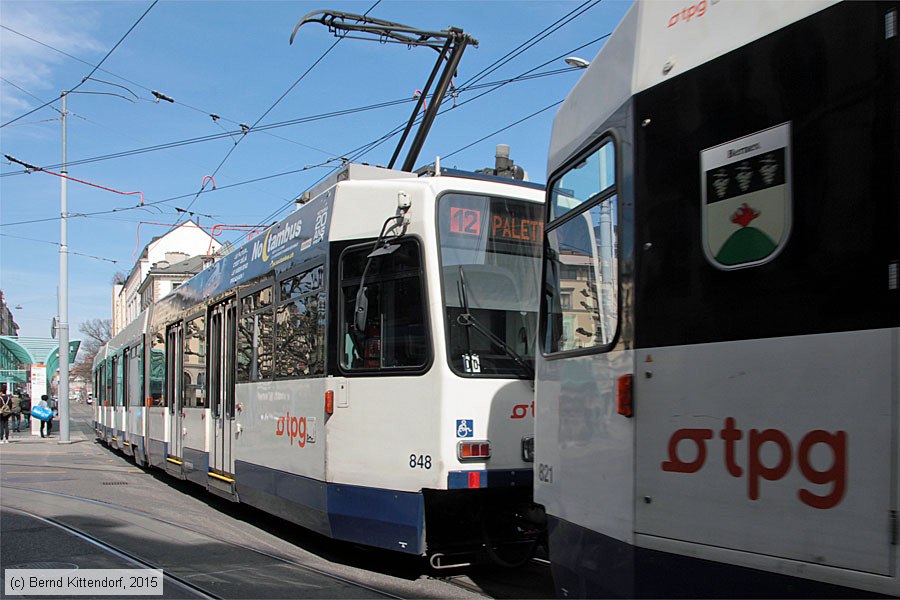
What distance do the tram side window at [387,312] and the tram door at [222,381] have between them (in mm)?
3042

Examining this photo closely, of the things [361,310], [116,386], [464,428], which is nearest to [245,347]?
[361,310]

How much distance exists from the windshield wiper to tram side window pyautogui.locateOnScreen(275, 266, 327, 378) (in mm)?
1221

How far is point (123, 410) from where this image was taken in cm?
1795

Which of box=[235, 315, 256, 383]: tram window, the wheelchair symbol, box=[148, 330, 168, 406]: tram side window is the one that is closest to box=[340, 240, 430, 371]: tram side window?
the wheelchair symbol

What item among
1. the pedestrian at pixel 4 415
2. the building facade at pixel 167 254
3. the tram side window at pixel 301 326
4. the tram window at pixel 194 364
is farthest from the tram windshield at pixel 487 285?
the building facade at pixel 167 254

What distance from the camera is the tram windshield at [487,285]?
5785 millimetres

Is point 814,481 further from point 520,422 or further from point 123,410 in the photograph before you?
point 123,410

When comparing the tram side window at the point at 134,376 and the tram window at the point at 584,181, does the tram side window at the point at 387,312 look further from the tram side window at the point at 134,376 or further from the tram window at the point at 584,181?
the tram side window at the point at 134,376

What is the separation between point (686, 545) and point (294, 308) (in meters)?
4.79

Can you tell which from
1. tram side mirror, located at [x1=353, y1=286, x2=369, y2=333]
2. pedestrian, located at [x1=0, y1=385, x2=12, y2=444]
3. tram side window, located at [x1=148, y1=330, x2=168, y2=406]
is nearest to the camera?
tram side mirror, located at [x1=353, y1=286, x2=369, y2=333]

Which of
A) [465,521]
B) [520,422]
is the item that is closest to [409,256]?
[520,422]

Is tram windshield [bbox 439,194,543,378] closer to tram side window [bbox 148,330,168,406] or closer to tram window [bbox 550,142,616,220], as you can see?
Answer: tram window [bbox 550,142,616,220]

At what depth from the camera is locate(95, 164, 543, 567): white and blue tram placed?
5.63m

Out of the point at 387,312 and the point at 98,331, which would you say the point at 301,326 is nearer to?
the point at 387,312
